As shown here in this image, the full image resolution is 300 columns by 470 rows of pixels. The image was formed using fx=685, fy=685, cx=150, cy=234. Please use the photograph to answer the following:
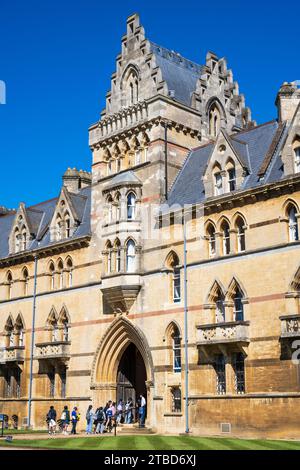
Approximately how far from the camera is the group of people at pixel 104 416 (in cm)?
3716

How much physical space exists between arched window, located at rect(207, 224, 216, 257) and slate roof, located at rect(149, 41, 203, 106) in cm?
981

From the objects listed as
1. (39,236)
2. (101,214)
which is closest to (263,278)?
(101,214)

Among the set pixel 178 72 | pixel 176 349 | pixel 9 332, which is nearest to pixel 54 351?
pixel 9 332

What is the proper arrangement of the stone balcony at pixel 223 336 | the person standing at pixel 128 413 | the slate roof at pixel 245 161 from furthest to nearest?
the person standing at pixel 128 413 → the slate roof at pixel 245 161 → the stone balcony at pixel 223 336

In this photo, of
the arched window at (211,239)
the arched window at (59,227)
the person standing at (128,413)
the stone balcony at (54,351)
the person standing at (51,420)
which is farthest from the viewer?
the arched window at (59,227)

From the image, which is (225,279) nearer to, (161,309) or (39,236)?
(161,309)

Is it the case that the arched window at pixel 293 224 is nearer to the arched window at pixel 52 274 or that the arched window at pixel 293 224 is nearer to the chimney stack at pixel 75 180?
the arched window at pixel 52 274

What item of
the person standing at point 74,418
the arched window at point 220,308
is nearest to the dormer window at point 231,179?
the arched window at point 220,308

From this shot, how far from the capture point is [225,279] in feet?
111

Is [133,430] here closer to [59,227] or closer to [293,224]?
[293,224]

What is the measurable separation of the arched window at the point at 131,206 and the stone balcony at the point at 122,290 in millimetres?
3552

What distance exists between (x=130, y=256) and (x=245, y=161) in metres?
8.46

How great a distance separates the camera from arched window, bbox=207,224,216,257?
1383 inches
